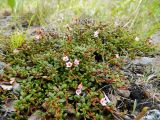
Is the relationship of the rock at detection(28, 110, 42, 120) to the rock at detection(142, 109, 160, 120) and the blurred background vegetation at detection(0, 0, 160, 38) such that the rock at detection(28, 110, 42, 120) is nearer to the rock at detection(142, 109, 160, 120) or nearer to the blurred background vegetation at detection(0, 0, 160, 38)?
the rock at detection(142, 109, 160, 120)

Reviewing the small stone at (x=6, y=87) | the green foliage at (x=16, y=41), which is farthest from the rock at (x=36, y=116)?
the green foliage at (x=16, y=41)

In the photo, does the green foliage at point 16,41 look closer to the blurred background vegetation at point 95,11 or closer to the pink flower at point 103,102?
the blurred background vegetation at point 95,11

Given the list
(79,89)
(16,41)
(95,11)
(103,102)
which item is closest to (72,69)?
(79,89)

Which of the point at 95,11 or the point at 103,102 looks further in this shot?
the point at 95,11

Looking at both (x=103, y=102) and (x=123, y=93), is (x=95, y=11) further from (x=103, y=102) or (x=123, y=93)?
(x=103, y=102)

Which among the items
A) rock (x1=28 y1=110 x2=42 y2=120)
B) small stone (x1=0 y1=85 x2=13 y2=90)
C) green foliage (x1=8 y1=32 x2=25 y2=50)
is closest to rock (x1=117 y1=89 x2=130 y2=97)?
rock (x1=28 y1=110 x2=42 y2=120)

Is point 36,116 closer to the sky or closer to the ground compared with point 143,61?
closer to the ground

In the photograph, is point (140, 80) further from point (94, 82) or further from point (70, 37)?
point (70, 37)
